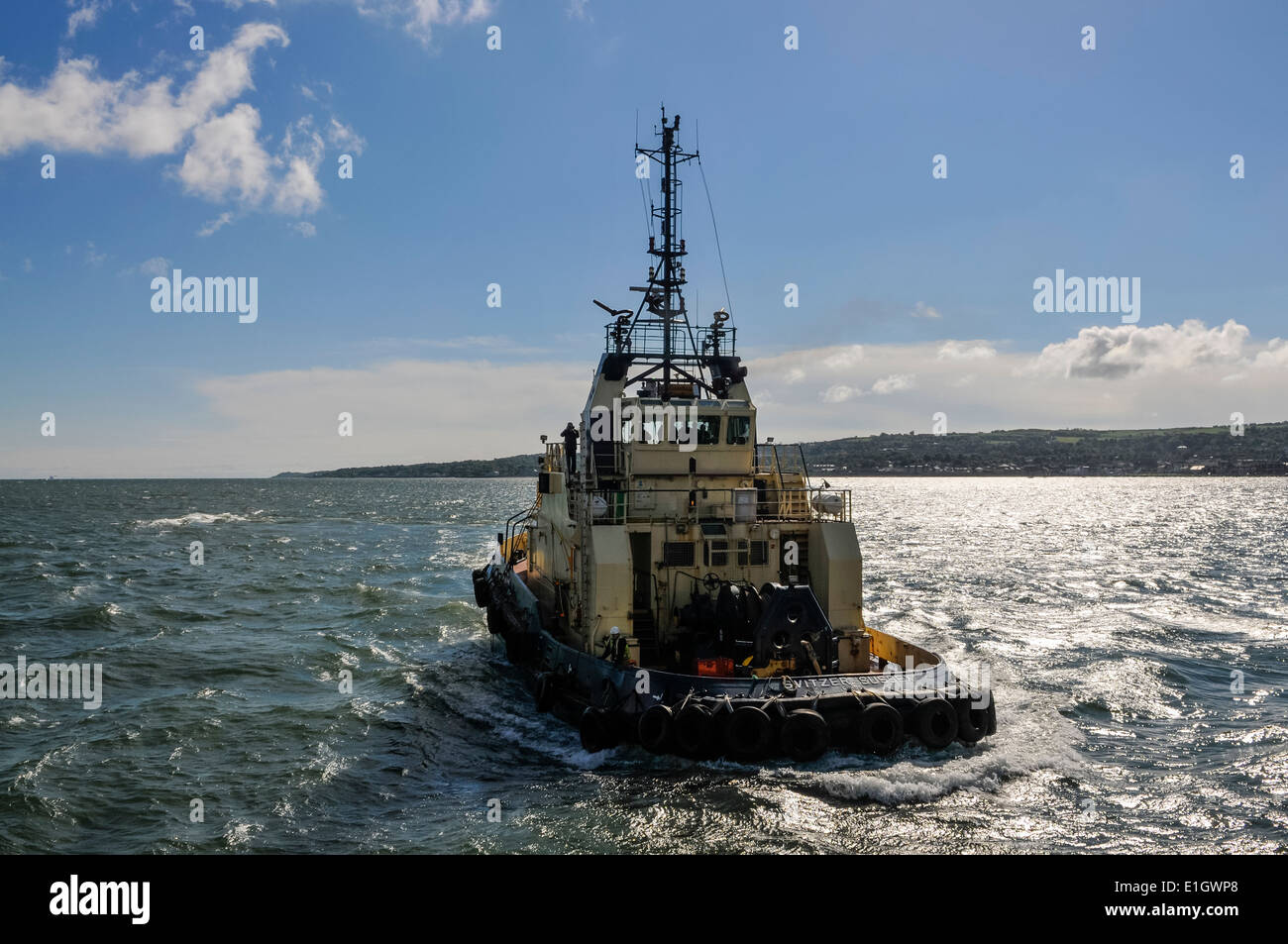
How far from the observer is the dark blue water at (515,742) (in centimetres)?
1131

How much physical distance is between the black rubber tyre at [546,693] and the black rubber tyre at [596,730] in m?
2.42

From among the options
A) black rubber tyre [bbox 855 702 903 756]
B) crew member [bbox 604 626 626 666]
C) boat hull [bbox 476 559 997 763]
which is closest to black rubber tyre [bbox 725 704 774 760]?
boat hull [bbox 476 559 997 763]

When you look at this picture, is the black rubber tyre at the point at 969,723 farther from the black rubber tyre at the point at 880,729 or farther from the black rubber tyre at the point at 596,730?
the black rubber tyre at the point at 596,730

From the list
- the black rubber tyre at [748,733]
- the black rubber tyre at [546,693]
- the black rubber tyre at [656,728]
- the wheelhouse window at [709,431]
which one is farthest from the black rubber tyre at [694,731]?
the wheelhouse window at [709,431]

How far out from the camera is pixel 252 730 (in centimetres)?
1592

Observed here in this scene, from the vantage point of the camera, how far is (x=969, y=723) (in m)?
13.3

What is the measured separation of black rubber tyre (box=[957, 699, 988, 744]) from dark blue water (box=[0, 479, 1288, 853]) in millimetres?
270

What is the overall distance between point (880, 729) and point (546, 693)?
6187 millimetres

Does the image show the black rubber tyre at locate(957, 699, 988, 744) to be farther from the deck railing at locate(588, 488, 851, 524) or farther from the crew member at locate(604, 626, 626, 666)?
the crew member at locate(604, 626, 626, 666)
